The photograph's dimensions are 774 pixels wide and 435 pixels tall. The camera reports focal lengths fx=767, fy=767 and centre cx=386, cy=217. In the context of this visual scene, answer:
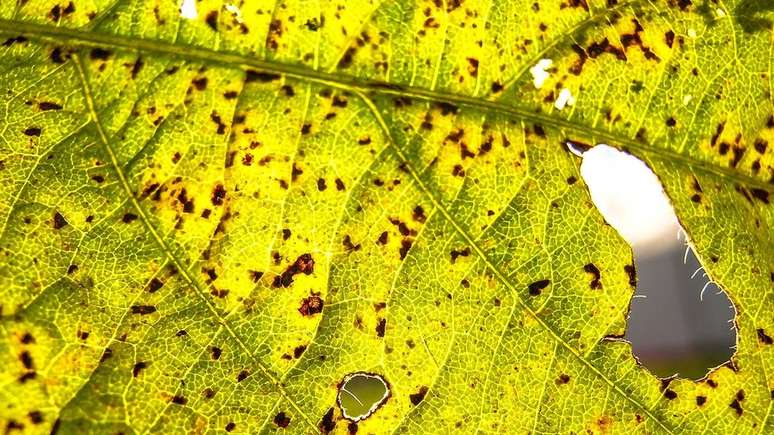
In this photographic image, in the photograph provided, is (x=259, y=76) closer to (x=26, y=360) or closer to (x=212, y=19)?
(x=212, y=19)

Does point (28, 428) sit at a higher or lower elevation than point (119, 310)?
lower

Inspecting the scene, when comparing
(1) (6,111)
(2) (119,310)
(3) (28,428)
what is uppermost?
(1) (6,111)

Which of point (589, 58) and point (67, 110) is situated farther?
point (589, 58)

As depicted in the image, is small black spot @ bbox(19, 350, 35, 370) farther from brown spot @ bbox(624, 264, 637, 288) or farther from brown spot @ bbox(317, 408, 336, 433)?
brown spot @ bbox(624, 264, 637, 288)

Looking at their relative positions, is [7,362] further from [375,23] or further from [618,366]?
[618,366]

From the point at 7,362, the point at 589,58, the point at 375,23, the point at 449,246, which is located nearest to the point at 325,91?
the point at 375,23

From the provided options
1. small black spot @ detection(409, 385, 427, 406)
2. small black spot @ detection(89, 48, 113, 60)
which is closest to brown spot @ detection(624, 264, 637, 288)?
small black spot @ detection(409, 385, 427, 406)

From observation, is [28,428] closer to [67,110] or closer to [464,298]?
[67,110]
